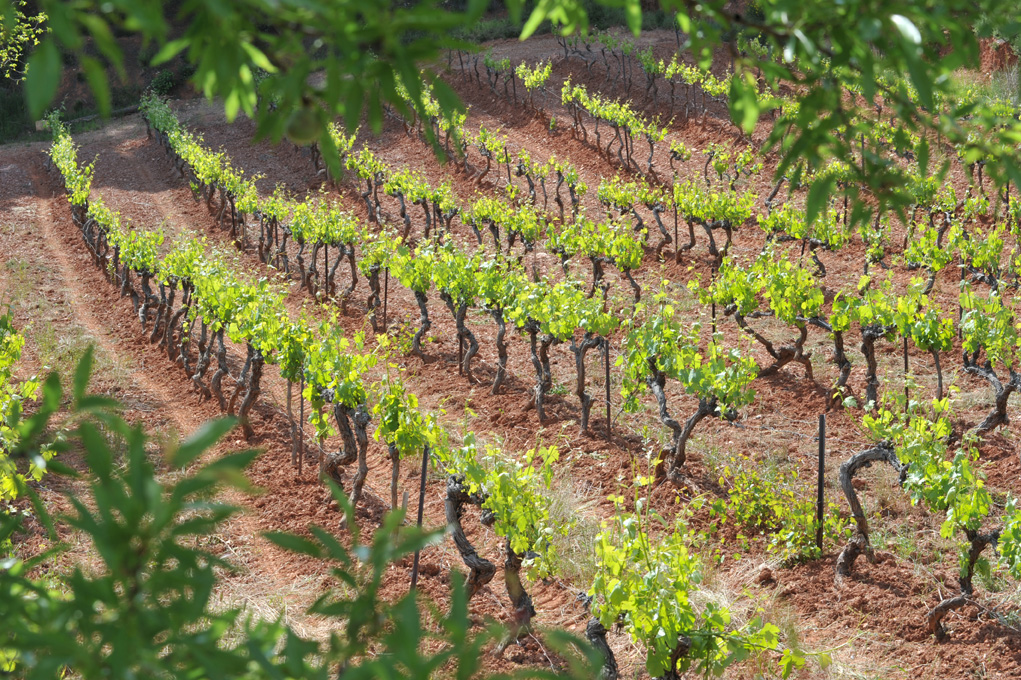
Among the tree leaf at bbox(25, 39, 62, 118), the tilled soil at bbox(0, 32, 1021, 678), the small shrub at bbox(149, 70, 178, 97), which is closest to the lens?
the tree leaf at bbox(25, 39, 62, 118)

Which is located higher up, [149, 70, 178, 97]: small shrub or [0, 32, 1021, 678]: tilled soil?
[149, 70, 178, 97]: small shrub

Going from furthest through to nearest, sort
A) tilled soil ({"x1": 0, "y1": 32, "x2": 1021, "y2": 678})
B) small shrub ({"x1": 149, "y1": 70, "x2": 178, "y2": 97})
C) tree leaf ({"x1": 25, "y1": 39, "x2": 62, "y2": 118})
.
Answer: small shrub ({"x1": 149, "y1": 70, "x2": 178, "y2": 97}) < tilled soil ({"x1": 0, "y1": 32, "x2": 1021, "y2": 678}) < tree leaf ({"x1": 25, "y1": 39, "x2": 62, "y2": 118})

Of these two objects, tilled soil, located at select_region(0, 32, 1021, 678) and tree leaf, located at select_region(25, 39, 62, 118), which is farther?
tilled soil, located at select_region(0, 32, 1021, 678)

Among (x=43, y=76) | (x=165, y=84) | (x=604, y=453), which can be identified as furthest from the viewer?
(x=165, y=84)

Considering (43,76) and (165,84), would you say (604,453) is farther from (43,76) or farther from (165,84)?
(165,84)

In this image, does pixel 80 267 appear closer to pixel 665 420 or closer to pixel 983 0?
pixel 665 420

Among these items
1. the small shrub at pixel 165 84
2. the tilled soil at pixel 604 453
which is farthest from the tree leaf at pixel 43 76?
the small shrub at pixel 165 84

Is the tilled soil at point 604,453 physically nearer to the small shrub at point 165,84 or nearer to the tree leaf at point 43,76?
the tree leaf at point 43,76

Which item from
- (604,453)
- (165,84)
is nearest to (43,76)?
(604,453)

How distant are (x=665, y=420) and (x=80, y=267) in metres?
11.4

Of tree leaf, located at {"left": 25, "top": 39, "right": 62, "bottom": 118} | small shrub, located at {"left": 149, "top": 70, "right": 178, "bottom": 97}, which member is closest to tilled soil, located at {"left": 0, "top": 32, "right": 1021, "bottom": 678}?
tree leaf, located at {"left": 25, "top": 39, "right": 62, "bottom": 118}

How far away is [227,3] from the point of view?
1232 millimetres

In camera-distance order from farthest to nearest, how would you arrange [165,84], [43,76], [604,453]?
[165,84]
[604,453]
[43,76]

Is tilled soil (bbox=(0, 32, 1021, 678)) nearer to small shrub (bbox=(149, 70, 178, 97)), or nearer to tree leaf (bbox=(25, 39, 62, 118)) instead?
tree leaf (bbox=(25, 39, 62, 118))
